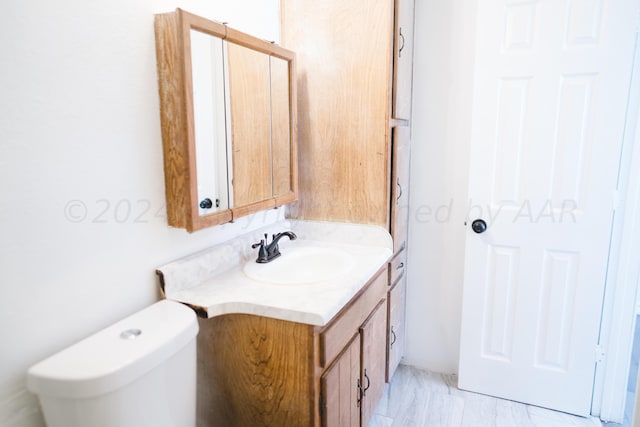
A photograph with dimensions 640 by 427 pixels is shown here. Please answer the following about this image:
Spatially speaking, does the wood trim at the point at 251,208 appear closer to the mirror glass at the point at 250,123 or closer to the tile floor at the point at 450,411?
the mirror glass at the point at 250,123

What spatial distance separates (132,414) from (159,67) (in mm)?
964

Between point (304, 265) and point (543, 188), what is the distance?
122cm

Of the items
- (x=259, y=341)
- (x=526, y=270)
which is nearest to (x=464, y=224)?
(x=526, y=270)

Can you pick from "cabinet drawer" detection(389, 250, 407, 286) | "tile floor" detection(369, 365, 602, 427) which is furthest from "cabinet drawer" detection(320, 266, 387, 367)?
"tile floor" detection(369, 365, 602, 427)

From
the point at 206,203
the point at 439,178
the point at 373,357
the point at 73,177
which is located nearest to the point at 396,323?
the point at 373,357

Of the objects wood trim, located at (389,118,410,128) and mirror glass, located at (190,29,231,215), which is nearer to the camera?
mirror glass, located at (190,29,231,215)

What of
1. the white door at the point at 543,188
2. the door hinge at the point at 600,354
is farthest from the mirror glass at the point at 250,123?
the door hinge at the point at 600,354

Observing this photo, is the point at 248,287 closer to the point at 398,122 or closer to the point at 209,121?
the point at 209,121

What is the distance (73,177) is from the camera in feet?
3.41

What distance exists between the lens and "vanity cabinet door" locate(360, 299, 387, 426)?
5.52ft

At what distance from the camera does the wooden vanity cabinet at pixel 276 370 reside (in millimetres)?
1244

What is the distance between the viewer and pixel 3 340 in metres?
0.90

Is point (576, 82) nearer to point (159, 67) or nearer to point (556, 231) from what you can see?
point (556, 231)

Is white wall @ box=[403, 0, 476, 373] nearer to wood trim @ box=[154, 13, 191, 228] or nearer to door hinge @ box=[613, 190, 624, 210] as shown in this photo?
door hinge @ box=[613, 190, 624, 210]
